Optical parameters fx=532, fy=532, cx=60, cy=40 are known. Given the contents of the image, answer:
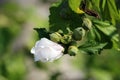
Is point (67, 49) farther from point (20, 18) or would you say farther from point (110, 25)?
point (20, 18)

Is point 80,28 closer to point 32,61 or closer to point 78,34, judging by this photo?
point 78,34

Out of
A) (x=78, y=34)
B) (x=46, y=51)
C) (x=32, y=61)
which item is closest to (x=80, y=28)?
(x=78, y=34)

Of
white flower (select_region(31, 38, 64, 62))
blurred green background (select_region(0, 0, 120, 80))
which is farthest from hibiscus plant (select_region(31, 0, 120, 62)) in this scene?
blurred green background (select_region(0, 0, 120, 80))

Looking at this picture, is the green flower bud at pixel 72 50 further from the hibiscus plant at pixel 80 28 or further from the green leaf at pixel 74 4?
the green leaf at pixel 74 4

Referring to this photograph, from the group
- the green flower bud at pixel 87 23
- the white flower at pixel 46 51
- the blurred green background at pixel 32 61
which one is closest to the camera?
the white flower at pixel 46 51

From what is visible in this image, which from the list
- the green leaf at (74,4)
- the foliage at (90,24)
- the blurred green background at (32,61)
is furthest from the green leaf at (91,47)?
the blurred green background at (32,61)

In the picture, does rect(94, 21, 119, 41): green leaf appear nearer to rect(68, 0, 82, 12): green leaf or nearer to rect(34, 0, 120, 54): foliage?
rect(34, 0, 120, 54): foliage

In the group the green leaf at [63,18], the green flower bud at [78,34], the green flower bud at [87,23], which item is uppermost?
the green leaf at [63,18]
